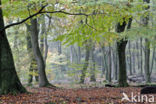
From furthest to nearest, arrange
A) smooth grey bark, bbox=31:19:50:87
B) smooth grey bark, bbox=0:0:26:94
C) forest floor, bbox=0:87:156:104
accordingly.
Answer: smooth grey bark, bbox=31:19:50:87 < smooth grey bark, bbox=0:0:26:94 < forest floor, bbox=0:87:156:104

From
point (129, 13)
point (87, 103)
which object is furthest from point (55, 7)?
point (87, 103)

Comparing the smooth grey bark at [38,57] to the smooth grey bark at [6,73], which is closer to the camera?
the smooth grey bark at [6,73]

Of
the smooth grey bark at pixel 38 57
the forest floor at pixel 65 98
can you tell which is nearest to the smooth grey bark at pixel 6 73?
the forest floor at pixel 65 98

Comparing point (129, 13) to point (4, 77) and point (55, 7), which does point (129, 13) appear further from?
point (4, 77)

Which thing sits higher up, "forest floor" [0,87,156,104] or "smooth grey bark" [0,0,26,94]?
"smooth grey bark" [0,0,26,94]

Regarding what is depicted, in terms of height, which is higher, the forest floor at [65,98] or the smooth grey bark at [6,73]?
the smooth grey bark at [6,73]

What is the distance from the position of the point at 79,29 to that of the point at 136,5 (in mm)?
3342

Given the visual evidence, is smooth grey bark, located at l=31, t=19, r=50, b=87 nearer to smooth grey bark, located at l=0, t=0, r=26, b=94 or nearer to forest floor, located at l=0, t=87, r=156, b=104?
forest floor, located at l=0, t=87, r=156, b=104

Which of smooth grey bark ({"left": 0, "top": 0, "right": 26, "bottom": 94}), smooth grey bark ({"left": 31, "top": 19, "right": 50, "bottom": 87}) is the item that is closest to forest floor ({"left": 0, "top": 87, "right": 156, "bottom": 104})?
smooth grey bark ({"left": 0, "top": 0, "right": 26, "bottom": 94})

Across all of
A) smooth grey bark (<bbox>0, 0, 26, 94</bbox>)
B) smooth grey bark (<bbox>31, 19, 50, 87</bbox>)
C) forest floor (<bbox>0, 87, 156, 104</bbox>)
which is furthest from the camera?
smooth grey bark (<bbox>31, 19, 50, 87</bbox>)

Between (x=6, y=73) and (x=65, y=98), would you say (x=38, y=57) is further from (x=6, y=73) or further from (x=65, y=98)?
(x=65, y=98)

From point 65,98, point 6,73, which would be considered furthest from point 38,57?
point 65,98

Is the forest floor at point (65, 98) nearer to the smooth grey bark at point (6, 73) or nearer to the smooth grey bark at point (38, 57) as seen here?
the smooth grey bark at point (6, 73)

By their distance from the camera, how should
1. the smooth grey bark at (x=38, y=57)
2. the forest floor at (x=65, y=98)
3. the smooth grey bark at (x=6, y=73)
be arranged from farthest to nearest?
the smooth grey bark at (x=38, y=57)
the smooth grey bark at (x=6, y=73)
the forest floor at (x=65, y=98)
